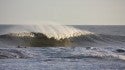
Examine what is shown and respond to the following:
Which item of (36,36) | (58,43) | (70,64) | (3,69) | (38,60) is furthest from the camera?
(36,36)

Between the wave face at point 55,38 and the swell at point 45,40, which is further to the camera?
the wave face at point 55,38

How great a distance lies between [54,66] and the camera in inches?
843

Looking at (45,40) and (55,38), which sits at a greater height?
(55,38)

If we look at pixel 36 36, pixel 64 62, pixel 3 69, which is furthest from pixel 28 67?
pixel 36 36

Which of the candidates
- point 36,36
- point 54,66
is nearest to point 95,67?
point 54,66

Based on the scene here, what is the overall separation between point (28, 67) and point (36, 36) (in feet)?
74.5

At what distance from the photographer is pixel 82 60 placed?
2414cm

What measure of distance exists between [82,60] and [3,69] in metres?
6.08

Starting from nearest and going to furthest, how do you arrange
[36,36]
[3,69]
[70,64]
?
[3,69] → [70,64] → [36,36]

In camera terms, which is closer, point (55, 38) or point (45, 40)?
point (45, 40)

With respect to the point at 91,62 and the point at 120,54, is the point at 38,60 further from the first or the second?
the point at 120,54

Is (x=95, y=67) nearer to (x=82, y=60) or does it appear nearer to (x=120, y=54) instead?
(x=82, y=60)

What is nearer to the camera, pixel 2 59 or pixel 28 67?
pixel 28 67

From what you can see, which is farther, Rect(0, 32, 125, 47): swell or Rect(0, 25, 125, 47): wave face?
Rect(0, 25, 125, 47): wave face
